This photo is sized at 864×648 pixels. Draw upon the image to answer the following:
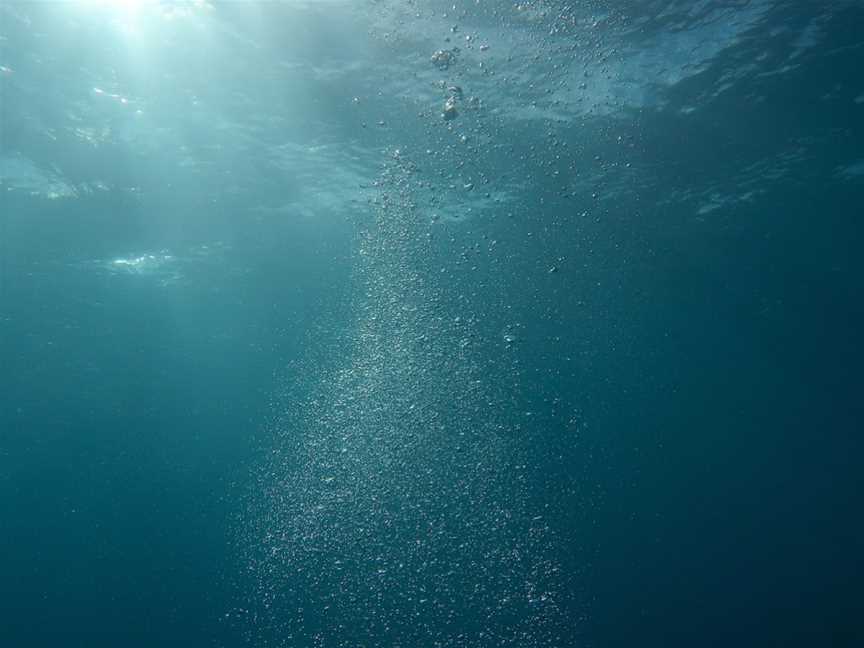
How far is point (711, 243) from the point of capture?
2189 cm

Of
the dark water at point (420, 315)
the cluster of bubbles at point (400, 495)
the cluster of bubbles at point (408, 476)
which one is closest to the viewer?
the dark water at point (420, 315)

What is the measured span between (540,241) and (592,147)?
234 inches

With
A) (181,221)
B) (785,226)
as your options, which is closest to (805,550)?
(785,226)

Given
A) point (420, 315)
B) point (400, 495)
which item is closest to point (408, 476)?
point (400, 495)

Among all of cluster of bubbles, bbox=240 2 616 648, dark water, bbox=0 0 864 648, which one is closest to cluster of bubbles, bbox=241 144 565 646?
cluster of bubbles, bbox=240 2 616 648

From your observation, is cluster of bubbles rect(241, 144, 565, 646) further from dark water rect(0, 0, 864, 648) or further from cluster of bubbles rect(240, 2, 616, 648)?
dark water rect(0, 0, 864, 648)

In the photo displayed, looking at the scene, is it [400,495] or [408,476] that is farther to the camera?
[400,495]

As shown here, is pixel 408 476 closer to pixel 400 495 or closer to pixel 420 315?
pixel 400 495

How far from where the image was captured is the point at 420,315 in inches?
969

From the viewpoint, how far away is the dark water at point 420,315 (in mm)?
12039

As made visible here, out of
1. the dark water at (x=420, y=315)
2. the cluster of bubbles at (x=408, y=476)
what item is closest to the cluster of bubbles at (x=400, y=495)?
the cluster of bubbles at (x=408, y=476)

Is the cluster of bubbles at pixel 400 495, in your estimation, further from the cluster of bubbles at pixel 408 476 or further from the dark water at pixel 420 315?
the dark water at pixel 420 315

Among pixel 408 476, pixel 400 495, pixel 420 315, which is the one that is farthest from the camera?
→ pixel 400 495

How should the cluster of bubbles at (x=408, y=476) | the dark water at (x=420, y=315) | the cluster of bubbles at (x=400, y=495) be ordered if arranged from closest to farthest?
the dark water at (x=420, y=315) < the cluster of bubbles at (x=408, y=476) < the cluster of bubbles at (x=400, y=495)
